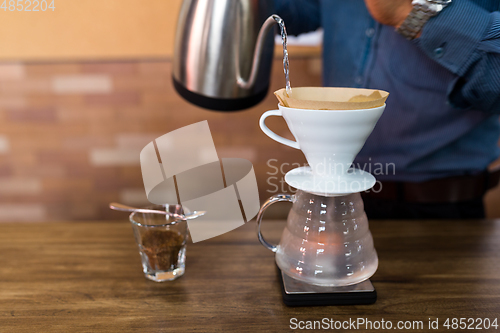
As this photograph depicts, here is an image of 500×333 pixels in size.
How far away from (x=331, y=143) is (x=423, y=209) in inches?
29.1

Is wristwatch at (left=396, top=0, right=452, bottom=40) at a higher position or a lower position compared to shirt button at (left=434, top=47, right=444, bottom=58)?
higher

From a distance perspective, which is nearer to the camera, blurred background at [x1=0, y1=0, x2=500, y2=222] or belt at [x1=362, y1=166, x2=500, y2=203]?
belt at [x1=362, y1=166, x2=500, y2=203]

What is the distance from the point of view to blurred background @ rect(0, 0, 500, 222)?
5.61 feet

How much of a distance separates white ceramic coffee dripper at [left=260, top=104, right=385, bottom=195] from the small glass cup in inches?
9.8

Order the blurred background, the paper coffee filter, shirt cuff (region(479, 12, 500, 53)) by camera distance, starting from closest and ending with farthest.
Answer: the paper coffee filter < shirt cuff (region(479, 12, 500, 53)) < the blurred background

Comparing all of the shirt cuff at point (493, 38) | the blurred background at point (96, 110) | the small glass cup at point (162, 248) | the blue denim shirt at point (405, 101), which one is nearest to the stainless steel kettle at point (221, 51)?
the blue denim shirt at point (405, 101)

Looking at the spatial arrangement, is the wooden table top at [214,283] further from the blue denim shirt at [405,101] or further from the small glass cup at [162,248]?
the blue denim shirt at [405,101]

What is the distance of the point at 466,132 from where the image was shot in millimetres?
1099

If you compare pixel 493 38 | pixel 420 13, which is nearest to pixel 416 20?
pixel 420 13

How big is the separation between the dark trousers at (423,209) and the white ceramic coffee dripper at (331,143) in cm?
59

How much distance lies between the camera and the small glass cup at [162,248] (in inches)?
27.7

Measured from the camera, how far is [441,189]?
3.69 feet

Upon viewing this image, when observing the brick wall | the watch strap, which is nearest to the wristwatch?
the watch strap

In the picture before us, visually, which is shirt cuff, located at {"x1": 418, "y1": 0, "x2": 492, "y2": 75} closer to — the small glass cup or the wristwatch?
the wristwatch
